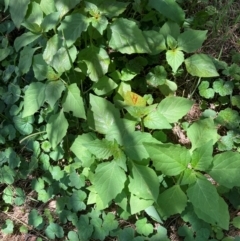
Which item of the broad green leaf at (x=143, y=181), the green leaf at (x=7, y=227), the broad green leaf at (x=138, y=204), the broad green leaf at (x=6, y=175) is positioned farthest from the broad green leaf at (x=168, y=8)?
the green leaf at (x=7, y=227)

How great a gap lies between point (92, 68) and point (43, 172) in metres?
0.83

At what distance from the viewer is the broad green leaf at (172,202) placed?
93.4 inches

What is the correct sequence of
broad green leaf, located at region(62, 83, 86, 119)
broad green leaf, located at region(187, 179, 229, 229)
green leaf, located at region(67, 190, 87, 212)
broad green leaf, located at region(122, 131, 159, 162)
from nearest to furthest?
broad green leaf, located at region(187, 179, 229, 229) < broad green leaf, located at region(122, 131, 159, 162) < broad green leaf, located at region(62, 83, 86, 119) < green leaf, located at region(67, 190, 87, 212)

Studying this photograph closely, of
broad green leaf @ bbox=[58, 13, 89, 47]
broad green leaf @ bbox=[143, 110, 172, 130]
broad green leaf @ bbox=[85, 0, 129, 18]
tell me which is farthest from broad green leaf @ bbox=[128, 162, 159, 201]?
broad green leaf @ bbox=[85, 0, 129, 18]

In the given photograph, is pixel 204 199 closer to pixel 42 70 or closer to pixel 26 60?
pixel 42 70

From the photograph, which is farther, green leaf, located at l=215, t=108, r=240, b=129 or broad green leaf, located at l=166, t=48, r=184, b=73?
green leaf, located at l=215, t=108, r=240, b=129

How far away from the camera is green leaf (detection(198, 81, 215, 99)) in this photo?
9.33 feet

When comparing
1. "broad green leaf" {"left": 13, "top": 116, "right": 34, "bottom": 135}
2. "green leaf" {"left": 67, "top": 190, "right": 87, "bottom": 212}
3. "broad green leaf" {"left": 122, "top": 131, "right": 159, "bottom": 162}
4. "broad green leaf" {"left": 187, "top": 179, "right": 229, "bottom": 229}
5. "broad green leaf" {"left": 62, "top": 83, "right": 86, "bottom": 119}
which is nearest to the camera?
"broad green leaf" {"left": 187, "top": 179, "right": 229, "bottom": 229}

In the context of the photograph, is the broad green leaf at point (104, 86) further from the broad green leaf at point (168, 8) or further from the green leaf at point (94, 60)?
the broad green leaf at point (168, 8)

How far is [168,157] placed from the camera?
2309 millimetres

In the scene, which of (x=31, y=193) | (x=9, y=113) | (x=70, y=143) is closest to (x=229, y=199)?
(x=70, y=143)

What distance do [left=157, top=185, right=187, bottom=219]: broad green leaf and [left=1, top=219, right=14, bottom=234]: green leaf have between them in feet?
3.35

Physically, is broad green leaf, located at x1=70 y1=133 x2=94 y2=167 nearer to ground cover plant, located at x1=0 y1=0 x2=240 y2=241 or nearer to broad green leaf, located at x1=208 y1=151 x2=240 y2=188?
ground cover plant, located at x1=0 y1=0 x2=240 y2=241

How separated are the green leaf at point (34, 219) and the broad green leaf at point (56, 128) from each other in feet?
1.66
